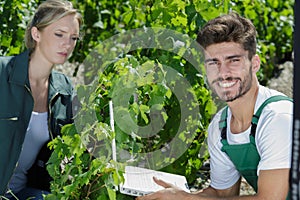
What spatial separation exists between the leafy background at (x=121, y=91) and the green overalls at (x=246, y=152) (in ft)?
1.03

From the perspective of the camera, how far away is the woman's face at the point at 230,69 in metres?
2.89

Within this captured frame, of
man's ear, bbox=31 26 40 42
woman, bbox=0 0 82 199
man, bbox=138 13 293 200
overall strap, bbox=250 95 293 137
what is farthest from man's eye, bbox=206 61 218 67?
man's ear, bbox=31 26 40 42

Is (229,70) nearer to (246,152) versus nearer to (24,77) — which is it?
(246,152)

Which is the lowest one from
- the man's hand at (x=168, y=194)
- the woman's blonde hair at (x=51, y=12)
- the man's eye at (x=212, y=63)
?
the man's hand at (x=168, y=194)

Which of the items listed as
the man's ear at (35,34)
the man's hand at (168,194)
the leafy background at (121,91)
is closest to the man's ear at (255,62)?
the leafy background at (121,91)

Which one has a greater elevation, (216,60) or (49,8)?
(49,8)

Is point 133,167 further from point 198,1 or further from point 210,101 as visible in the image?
point 198,1

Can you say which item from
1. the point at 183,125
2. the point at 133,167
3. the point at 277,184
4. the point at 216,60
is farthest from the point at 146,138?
the point at 277,184

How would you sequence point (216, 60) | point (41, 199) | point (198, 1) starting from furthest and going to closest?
1. point (198, 1)
2. point (41, 199)
3. point (216, 60)

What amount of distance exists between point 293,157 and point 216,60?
4.26 ft

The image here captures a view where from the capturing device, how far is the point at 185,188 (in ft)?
9.91

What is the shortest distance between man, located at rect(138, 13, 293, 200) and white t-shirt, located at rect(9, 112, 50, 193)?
748mm

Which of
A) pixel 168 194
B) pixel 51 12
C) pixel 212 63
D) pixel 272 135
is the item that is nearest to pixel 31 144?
pixel 51 12

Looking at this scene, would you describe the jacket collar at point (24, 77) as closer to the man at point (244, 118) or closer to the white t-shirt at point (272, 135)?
the man at point (244, 118)
